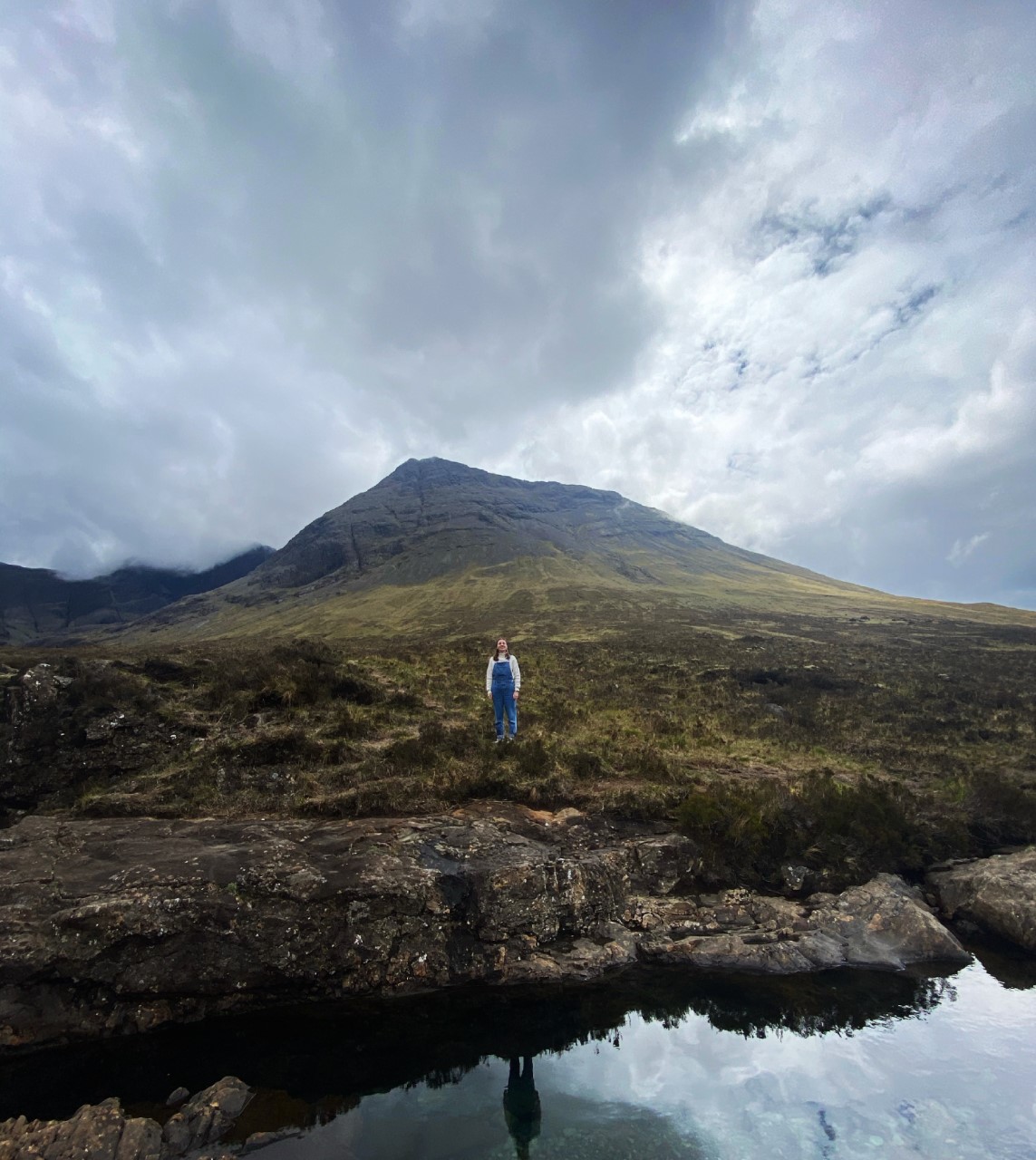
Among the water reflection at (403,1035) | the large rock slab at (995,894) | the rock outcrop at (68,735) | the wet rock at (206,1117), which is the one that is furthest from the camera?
the rock outcrop at (68,735)

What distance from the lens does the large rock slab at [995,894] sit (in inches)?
420

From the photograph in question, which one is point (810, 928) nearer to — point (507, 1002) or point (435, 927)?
point (507, 1002)

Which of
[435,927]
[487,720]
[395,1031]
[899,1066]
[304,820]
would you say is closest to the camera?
[899,1066]

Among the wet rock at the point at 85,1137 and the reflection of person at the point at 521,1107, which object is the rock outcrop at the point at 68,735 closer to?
the wet rock at the point at 85,1137

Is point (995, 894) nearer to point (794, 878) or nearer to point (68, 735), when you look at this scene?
point (794, 878)

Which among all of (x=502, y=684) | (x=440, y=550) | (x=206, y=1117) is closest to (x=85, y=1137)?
(x=206, y=1117)

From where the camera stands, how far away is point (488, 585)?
395ft

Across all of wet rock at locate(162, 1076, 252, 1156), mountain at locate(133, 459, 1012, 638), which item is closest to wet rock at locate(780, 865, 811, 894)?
wet rock at locate(162, 1076, 252, 1156)

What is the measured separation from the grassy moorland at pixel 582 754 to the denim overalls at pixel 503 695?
85 centimetres

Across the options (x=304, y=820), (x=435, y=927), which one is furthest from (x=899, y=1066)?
(x=304, y=820)

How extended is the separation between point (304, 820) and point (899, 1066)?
11559 millimetres

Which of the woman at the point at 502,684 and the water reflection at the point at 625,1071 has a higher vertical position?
the woman at the point at 502,684

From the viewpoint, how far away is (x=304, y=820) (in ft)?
40.0

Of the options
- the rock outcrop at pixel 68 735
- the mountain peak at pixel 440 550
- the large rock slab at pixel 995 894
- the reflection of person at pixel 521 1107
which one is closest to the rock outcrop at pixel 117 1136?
the reflection of person at pixel 521 1107
